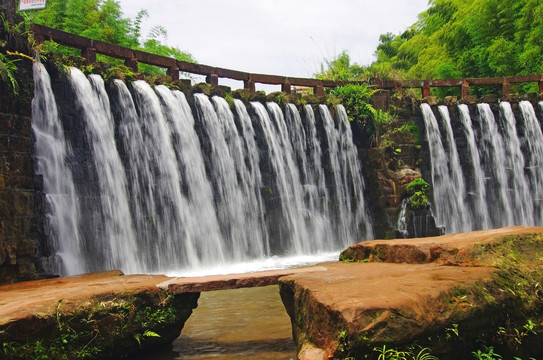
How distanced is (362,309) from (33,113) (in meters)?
8.99

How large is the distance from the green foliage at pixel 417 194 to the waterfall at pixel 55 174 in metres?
10.4

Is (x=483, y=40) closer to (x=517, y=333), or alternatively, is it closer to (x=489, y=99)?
(x=489, y=99)

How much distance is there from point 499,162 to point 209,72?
12918mm

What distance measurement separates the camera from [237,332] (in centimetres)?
525

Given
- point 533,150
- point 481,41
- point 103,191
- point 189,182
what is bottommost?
point 103,191

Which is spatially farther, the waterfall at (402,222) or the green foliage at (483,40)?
the green foliage at (483,40)

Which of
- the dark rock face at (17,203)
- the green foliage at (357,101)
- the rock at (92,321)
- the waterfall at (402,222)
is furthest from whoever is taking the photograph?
the green foliage at (357,101)

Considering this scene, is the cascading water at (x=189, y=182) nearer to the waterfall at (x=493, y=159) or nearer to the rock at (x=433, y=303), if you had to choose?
the waterfall at (x=493, y=159)

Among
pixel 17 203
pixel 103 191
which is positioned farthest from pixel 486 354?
pixel 103 191

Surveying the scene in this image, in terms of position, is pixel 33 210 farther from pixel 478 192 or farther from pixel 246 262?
pixel 478 192

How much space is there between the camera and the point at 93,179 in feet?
35.5

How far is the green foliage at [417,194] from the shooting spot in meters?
15.4

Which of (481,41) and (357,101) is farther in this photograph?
(481,41)

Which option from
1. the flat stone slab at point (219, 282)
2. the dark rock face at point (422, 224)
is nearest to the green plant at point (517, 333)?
the flat stone slab at point (219, 282)
